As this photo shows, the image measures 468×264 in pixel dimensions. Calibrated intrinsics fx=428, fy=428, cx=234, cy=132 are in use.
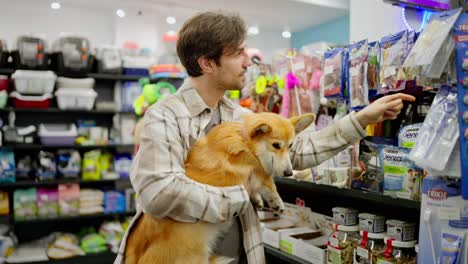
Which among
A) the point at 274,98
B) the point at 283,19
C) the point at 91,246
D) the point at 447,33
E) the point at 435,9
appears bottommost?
the point at 91,246

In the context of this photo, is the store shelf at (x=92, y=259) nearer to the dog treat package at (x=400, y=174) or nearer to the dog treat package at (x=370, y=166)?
the dog treat package at (x=370, y=166)

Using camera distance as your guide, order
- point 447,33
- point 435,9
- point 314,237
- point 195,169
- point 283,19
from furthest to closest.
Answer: point 283,19, point 435,9, point 314,237, point 195,169, point 447,33

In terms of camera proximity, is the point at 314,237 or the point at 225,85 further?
the point at 314,237

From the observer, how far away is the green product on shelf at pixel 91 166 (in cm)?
501

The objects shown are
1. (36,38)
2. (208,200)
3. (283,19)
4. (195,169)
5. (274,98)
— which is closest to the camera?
(208,200)

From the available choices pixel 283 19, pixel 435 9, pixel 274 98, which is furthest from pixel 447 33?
pixel 283 19

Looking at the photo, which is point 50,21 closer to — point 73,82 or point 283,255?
point 73,82

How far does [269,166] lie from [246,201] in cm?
21

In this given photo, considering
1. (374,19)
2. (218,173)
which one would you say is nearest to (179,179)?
(218,173)

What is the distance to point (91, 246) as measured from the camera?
16.0 ft

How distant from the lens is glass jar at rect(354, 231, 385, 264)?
1.54 m

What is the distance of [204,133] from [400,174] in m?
0.68

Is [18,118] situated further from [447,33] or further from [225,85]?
[447,33]

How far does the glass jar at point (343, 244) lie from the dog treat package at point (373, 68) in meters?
0.54
